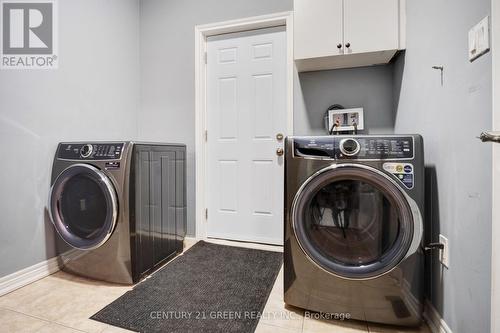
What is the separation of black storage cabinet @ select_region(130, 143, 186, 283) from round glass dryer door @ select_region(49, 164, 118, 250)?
0.16m

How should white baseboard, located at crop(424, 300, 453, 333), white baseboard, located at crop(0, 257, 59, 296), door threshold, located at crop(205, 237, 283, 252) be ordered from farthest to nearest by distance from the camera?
1. door threshold, located at crop(205, 237, 283, 252)
2. white baseboard, located at crop(0, 257, 59, 296)
3. white baseboard, located at crop(424, 300, 453, 333)

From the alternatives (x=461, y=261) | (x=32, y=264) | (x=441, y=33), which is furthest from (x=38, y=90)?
(x=461, y=261)

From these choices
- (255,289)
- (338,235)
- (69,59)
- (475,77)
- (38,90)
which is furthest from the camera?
(69,59)

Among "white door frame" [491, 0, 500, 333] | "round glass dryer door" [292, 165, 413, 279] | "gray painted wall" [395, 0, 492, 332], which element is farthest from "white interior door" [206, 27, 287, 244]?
"white door frame" [491, 0, 500, 333]

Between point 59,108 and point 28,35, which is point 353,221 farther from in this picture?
point 28,35

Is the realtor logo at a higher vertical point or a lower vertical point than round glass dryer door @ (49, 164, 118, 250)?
higher

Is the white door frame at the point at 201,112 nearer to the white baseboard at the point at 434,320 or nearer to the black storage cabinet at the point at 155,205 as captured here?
the black storage cabinet at the point at 155,205

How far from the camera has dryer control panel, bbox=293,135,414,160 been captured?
43.2 inches

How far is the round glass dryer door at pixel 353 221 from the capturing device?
3.61 ft

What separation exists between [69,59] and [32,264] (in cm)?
148

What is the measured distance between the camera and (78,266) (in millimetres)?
1603

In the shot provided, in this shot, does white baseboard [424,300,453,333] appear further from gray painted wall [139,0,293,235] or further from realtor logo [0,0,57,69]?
realtor logo [0,0,57,69]

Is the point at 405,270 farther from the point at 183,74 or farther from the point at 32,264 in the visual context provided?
the point at 183,74

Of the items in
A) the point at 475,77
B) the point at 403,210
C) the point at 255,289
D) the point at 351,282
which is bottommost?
the point at 255,289
